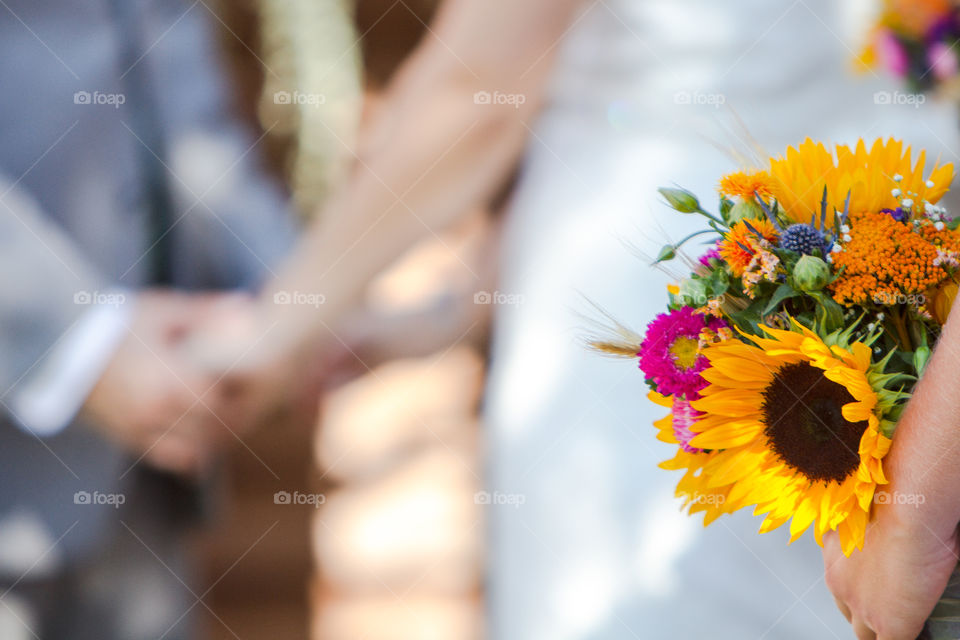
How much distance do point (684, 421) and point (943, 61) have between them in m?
0.55

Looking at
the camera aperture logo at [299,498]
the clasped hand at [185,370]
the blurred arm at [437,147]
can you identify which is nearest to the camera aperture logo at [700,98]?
the blurred arm at [437,147]

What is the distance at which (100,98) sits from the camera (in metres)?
0.85

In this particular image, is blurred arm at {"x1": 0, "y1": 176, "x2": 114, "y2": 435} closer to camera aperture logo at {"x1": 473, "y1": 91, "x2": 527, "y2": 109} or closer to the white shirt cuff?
the white shirt cuff

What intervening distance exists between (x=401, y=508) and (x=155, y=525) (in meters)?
0.49

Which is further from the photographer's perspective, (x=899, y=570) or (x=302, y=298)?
(x=302, y=298)

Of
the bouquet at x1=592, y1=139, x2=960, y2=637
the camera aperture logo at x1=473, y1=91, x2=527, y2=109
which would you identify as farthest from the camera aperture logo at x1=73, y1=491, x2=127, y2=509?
the bouquet at x1=592, y1=139, x2=960, y2=637

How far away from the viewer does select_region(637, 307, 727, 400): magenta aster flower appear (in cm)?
33

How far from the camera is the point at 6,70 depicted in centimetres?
87

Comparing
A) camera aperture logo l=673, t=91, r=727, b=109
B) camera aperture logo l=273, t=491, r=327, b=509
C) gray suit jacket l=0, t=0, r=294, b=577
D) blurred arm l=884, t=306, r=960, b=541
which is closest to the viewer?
blurred arm l=884, t=306, r=960, b=541

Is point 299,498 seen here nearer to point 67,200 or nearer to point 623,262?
point 67,200

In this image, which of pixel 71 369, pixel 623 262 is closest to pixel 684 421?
pixel 623 262

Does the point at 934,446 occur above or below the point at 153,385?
below

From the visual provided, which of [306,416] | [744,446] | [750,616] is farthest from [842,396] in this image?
[306,416]

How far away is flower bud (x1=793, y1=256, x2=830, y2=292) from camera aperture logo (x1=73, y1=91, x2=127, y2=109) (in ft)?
2.70
